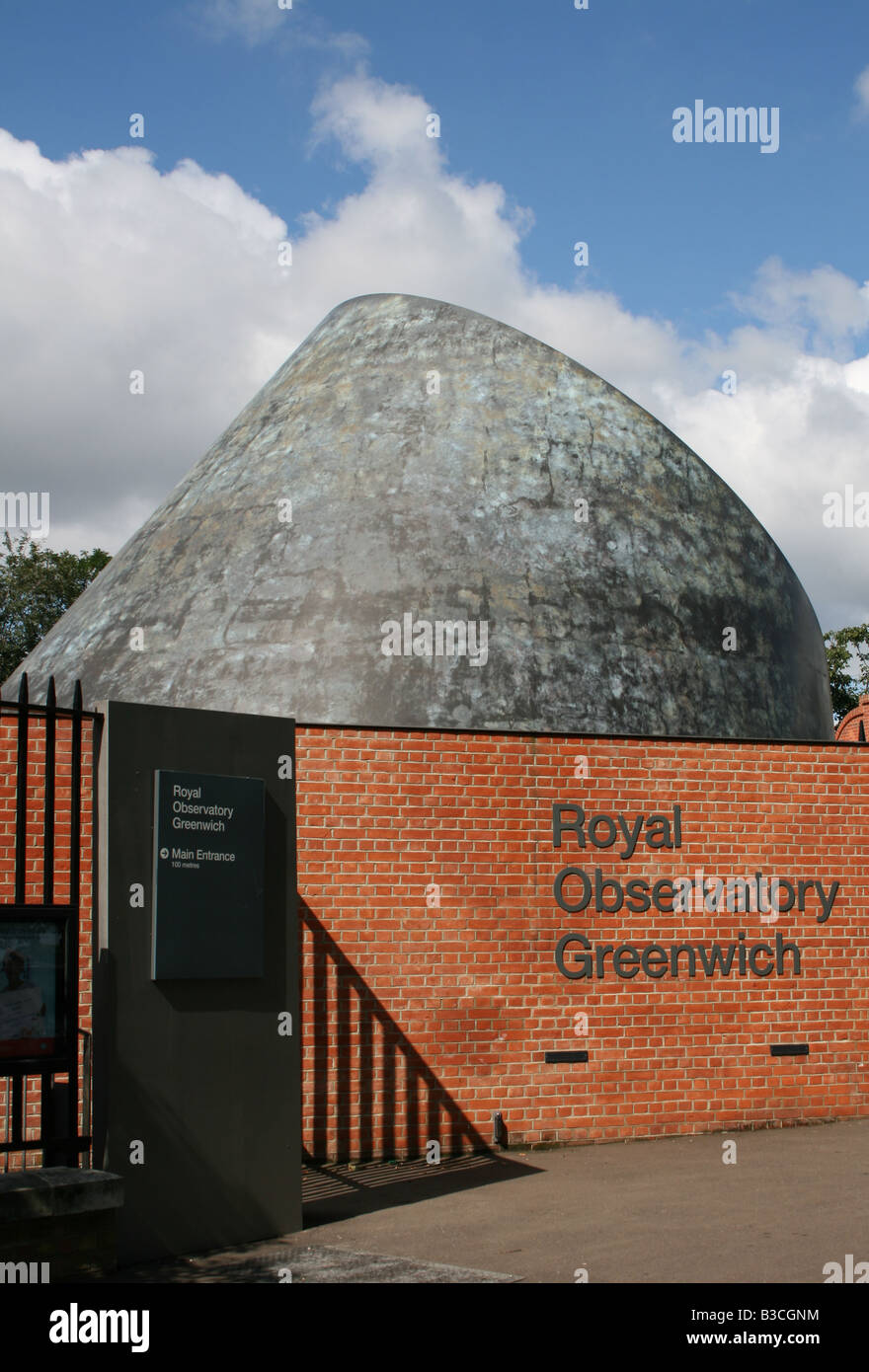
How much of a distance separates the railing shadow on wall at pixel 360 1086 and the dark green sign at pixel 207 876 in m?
2.68

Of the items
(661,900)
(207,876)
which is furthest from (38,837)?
(661,900)

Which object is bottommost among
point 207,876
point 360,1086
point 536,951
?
point 360,1086

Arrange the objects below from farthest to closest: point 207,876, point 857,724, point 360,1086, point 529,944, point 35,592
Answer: point 35,592, point 857,724, point 529,944, point 360,1086, point 207,876

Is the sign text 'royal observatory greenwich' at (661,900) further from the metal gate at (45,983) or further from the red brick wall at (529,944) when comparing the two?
the metal gate at (45,983)

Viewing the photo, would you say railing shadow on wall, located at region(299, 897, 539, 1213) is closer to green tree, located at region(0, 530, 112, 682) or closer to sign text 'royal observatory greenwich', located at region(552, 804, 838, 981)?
sign text 'royal observatory greenwich', located at region(552, 804, 838, 981)

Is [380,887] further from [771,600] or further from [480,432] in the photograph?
[771,600]

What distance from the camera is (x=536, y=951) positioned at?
1090 centimetres

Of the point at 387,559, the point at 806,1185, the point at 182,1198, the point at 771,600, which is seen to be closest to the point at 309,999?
the point at 182,1198

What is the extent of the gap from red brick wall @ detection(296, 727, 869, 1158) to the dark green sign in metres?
2.69

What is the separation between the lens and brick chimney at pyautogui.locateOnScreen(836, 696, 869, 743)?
2557cm

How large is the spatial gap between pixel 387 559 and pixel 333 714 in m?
2.19

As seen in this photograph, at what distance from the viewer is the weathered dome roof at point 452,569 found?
1514cm

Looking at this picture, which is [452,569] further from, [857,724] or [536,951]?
[857,724]

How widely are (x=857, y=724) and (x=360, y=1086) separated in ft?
64.3
